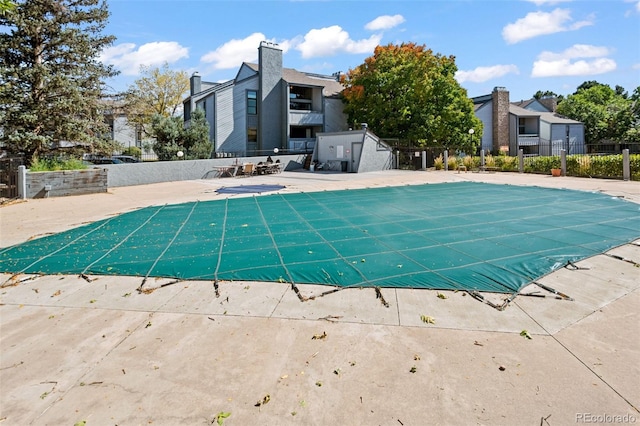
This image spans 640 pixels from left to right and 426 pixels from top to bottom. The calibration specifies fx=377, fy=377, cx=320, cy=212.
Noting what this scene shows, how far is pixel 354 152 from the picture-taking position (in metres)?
22.7

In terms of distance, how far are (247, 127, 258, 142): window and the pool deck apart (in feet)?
78.9

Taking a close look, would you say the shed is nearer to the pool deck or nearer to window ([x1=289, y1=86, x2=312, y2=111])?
window ([x1=289, y1=86, x2=312, y2=111])

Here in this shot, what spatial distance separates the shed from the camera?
22.5 m

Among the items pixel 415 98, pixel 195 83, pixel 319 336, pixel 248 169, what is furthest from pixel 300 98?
pixel 319 336

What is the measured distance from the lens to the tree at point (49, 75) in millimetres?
13836

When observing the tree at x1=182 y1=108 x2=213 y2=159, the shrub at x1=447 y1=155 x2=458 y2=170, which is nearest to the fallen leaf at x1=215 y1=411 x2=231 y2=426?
the tree at x1=182 y1=108 x2=213 y2=159

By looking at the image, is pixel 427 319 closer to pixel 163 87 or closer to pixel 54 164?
pixel 54 164

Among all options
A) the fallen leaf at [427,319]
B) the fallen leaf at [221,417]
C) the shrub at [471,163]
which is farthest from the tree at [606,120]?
the fallen leaf at [221,417]

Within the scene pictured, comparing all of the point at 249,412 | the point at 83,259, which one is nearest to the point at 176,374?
the point at 249,412

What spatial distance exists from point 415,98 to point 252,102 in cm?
1169

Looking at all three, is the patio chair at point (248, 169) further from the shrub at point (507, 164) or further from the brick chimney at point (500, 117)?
the brick chimney at point (500, 117)

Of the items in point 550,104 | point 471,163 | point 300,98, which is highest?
point 550,104

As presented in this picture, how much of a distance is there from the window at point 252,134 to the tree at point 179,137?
4.77 metres

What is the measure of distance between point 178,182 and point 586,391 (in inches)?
748
